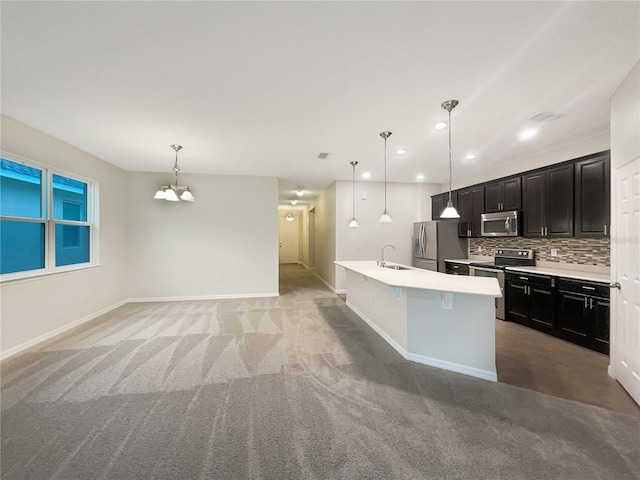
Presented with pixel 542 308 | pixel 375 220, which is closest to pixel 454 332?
pixel 542 308

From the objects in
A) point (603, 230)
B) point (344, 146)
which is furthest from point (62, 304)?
point (603, 230)

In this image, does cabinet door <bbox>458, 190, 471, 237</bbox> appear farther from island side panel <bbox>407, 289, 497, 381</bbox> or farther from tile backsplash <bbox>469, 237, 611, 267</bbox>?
island side panel <bbox>407, 289, 497, 381</bbox>

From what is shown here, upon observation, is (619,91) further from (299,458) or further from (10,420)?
(10,420)

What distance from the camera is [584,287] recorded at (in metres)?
3.17

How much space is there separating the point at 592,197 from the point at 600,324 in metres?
1.57

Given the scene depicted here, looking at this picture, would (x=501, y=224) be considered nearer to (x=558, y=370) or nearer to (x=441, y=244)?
(x=441, y=244)

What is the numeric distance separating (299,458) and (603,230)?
421 cm

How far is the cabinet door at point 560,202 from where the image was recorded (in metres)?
3.58

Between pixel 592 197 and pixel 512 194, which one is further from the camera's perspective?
pixel 512 194

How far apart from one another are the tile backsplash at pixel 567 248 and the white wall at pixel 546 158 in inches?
46.8

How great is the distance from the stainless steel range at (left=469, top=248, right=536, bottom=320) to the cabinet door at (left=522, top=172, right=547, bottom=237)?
16.0 inches

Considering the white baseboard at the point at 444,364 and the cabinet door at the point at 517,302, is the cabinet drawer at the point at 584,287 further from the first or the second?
the white baseboard at the point at 444,364

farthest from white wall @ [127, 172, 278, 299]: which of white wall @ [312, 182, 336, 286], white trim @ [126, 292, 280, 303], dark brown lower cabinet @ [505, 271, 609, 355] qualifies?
dark brown lower cabinet @ [505, 271, 609, 355]

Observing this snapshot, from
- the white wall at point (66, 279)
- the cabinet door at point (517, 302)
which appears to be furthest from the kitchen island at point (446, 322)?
the white wall at point (66, 279)
